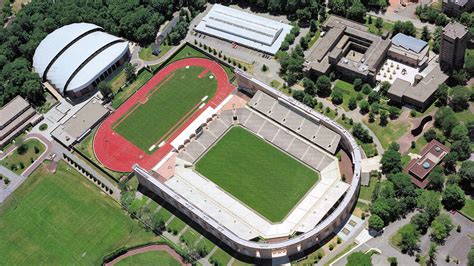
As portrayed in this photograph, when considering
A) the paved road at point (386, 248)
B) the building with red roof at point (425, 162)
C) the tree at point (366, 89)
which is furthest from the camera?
the tree at point (366, 89)

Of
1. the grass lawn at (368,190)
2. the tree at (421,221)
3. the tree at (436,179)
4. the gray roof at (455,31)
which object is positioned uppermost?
the gray roof at (455,31)

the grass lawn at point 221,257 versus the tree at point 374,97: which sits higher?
the tree at point 374,97

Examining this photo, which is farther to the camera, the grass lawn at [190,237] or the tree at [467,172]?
the grass lawn at [190,237]

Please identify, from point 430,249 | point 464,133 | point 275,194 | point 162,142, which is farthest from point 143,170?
point 464,133

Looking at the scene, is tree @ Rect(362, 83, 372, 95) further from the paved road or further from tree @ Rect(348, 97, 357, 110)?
the paved road

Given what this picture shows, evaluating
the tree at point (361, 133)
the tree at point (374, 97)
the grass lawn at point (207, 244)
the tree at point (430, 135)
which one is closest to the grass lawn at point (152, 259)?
the grass lawn at point (207, 244)

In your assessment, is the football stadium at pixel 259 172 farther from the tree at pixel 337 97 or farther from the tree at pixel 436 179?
the tree at pixel 436 179

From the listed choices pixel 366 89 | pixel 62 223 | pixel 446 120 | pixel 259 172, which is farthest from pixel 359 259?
pixel 62 223
